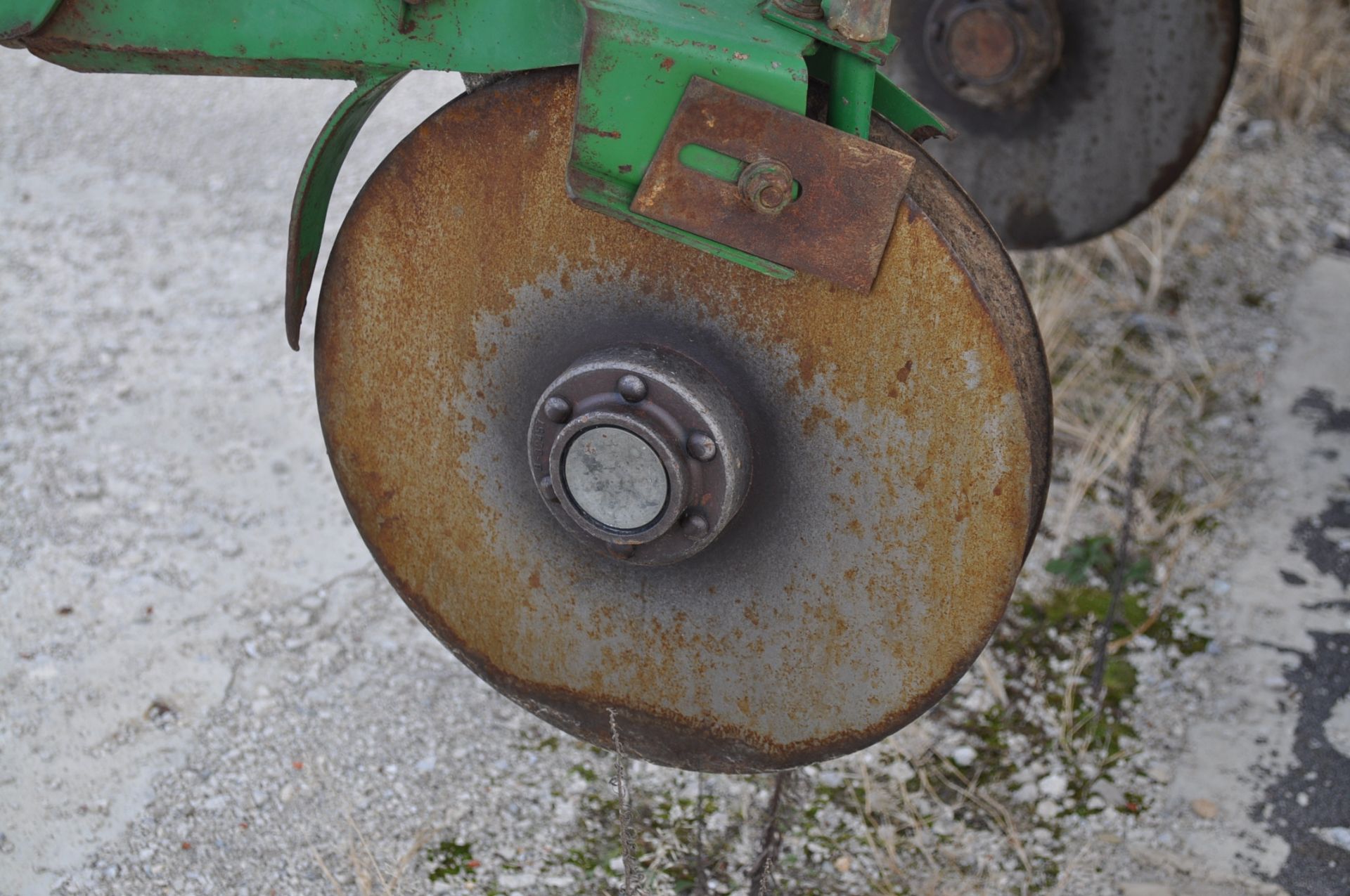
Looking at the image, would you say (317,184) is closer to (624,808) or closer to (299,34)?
(299,34)

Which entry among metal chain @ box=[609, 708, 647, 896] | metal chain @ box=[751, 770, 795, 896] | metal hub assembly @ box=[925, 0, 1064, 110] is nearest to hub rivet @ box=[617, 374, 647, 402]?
metal chain @ box=[609, 708, 647, 896]

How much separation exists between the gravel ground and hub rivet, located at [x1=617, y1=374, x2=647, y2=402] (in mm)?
791

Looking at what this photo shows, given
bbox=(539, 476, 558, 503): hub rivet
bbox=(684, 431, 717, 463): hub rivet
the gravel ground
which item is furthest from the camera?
the gravel ground

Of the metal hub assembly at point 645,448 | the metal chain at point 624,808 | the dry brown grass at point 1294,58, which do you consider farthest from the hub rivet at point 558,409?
the dry brown grass at point 1294,58

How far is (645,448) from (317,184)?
0.51 m

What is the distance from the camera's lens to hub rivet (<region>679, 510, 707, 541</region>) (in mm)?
1394

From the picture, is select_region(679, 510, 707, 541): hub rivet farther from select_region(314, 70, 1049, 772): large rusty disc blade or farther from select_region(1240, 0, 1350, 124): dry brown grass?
select_region(1240, 0, 1350, 124): dry brown grass

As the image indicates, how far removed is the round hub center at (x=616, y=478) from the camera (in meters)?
1.37

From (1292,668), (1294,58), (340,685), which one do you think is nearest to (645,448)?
(340,685)

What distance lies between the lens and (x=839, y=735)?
4.97ft

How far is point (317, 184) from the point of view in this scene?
150 centimetres

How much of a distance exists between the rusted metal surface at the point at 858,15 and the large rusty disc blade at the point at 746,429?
16cm

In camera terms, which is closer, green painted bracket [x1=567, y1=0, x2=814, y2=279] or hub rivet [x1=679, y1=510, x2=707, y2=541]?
green painted bracket [x1=567, y1=0, x2=814, y2=279]

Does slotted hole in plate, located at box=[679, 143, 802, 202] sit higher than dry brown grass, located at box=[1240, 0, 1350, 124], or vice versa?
dry brown grass, located at box=[1240, 0, 1350, 124]
